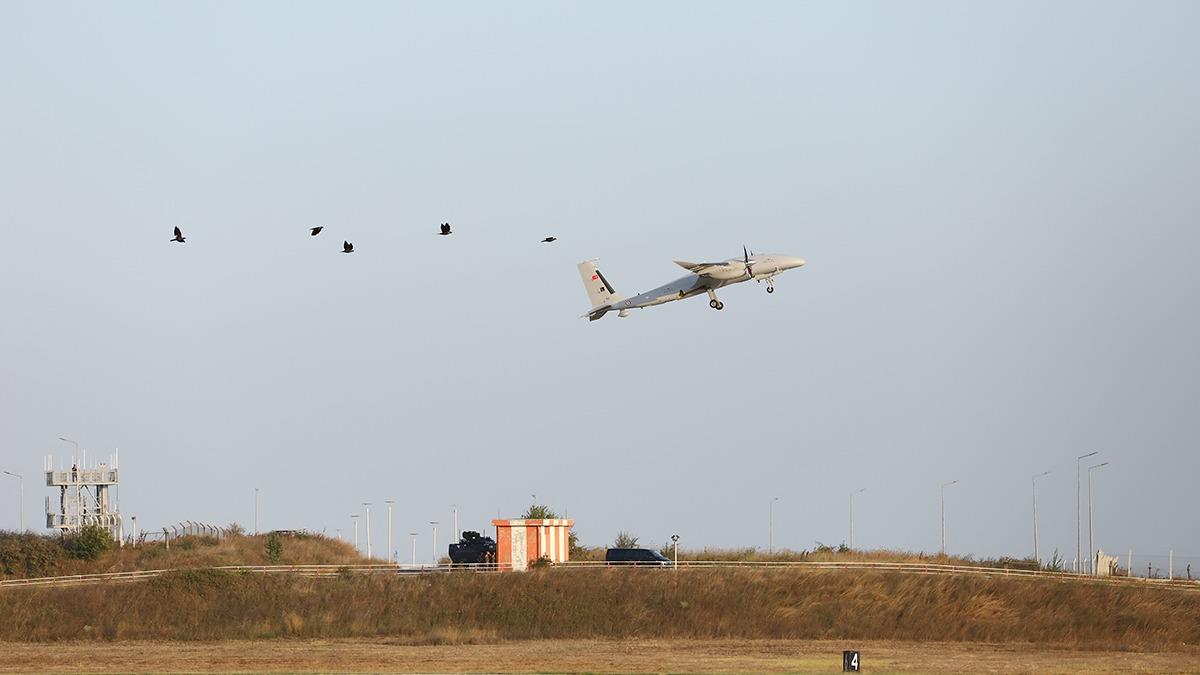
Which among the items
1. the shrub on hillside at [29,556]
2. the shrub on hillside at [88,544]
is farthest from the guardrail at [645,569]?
the shrub on hillside at [88,544]

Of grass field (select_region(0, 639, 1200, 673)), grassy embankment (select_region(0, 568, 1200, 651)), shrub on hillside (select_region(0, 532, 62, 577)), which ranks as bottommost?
grass field (select_region(0, 639, 1200, 673))

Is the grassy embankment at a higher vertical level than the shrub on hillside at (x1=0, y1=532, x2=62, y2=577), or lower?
lower

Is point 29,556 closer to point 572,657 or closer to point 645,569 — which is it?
point 645,569

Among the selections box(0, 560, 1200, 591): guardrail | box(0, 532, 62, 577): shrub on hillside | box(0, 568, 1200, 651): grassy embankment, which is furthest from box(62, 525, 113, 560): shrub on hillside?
box(0, 568, 1200, 651): grassy embankment

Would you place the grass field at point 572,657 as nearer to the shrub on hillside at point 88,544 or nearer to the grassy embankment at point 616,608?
the grassy embankment at point 616,608

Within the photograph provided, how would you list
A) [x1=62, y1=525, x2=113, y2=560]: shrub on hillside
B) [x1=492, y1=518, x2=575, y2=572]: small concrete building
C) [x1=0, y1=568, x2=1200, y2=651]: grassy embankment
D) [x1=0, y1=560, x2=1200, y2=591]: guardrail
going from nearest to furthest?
[x1=0, y1=568, x2=1200, y2=651]: grassy embankment → [x1=0, y1=560, x2=1200, y2=591]: guardrail → [x1=492, y1=518, x2=575, y2=572]: small concrete building → [x1=62, y1=525, x2=113, y2=560]: shrub on hillside

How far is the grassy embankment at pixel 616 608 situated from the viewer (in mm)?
79875

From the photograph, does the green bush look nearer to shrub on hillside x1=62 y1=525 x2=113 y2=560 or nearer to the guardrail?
the guardrail

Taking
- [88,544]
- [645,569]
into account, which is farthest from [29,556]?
[645,569]

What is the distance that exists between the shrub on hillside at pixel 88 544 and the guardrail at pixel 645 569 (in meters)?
9.50

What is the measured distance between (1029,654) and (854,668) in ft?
55.1

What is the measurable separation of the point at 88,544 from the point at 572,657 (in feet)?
152

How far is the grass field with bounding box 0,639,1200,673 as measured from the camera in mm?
63312

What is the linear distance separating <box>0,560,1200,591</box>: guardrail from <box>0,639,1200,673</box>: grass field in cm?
1210
